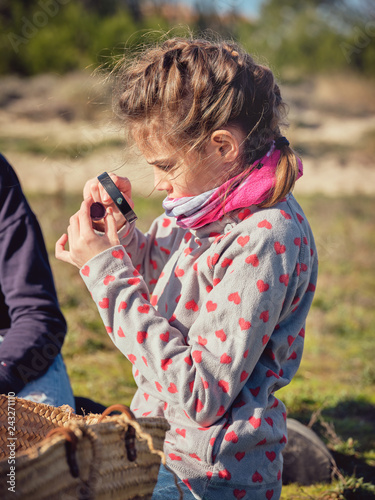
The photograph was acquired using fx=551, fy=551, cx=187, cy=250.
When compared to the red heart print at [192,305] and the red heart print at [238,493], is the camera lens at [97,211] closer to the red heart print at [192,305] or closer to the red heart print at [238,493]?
the red heart print at [192,305]

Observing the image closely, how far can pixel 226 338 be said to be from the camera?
4.49 feet

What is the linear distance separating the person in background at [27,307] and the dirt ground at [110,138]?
3.80m

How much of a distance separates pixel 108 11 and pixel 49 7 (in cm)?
475

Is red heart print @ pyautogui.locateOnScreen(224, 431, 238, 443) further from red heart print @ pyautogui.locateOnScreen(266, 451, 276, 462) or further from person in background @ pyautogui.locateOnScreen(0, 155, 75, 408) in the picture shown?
person in background @ pyautogui.locateOnScreen(0, 155, 75, 408)

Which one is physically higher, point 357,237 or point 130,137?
point 130,137

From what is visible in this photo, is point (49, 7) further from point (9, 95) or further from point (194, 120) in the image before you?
point (194, 120)

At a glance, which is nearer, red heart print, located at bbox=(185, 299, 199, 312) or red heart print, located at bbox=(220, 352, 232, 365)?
red heart print, located at bbox=(220, 352, 232, 365)

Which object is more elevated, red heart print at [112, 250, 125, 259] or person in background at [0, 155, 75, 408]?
red heart print at [112, 250, 125, 259]

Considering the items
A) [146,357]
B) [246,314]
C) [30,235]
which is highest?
[246,314]

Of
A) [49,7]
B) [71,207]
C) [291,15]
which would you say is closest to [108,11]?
[49,7]


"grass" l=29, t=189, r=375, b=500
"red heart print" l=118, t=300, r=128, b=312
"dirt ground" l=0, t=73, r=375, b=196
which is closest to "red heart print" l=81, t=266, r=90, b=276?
"red heart print" l=118, t=300, r=128, b=312

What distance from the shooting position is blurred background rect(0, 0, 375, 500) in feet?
8.86

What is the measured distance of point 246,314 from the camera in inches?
53.2

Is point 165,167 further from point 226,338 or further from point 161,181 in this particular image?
point 226,338
